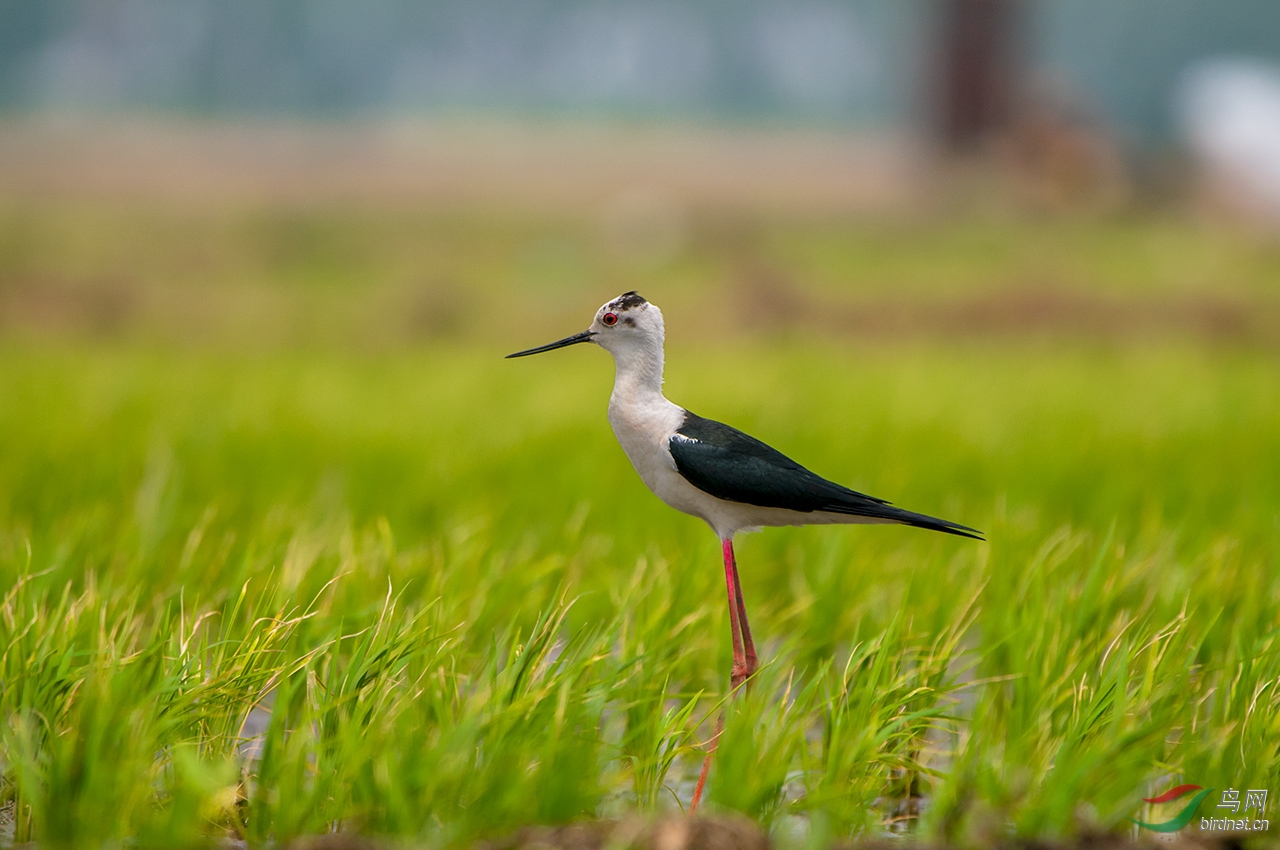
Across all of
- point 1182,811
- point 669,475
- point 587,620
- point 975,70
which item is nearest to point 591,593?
point 587,620

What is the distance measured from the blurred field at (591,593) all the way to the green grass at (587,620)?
2 cm

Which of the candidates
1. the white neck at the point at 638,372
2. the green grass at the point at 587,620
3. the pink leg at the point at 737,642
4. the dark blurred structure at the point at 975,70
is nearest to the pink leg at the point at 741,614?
the pink leg at the point at 737,642

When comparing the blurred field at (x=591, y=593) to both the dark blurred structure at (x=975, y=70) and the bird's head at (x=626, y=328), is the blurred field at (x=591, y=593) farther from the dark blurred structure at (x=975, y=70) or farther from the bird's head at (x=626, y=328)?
the dark blurred structure at (x=975, y=70)

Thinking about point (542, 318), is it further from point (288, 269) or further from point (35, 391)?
point (35, 391)

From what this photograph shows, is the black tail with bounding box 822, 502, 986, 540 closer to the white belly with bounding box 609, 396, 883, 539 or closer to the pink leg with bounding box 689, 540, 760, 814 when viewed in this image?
the white belly with bounding box 609, 396, 883, 539

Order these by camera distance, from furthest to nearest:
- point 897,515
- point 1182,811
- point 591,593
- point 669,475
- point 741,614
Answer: point 591,593
point 1182,811
point 741,614
point 669,475
point 897,515

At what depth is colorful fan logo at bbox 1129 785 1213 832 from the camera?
264 cm

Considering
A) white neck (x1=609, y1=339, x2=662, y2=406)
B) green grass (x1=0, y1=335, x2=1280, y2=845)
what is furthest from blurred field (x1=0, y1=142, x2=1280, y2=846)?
white neck (x1=609, y1=339, x2=662, y2=406)

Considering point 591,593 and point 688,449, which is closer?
point 688,449

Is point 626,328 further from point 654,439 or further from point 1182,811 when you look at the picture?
point 1182,811

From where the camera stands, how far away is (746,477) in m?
2.25

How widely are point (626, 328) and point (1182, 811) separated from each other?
1743 mm

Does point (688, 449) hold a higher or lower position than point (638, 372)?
lower

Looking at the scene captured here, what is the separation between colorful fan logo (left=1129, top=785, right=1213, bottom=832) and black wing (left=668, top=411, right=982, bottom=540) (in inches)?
37.0
